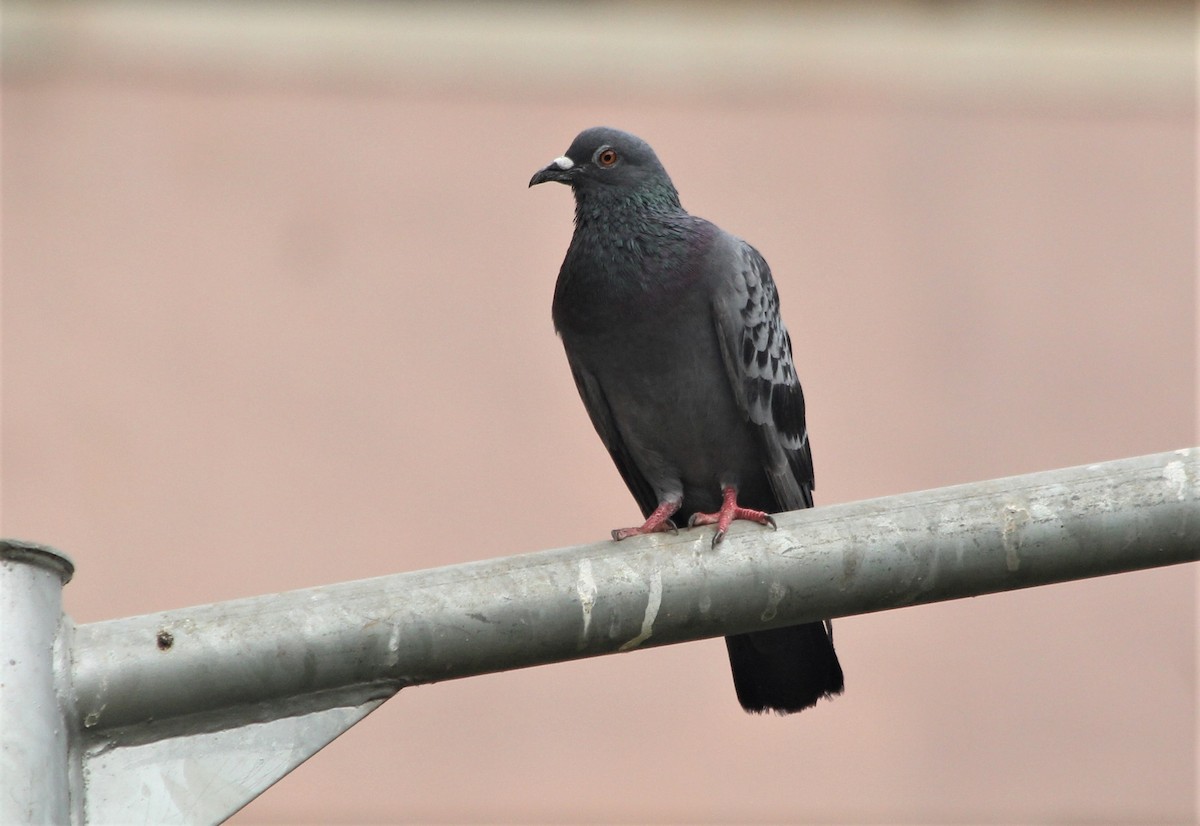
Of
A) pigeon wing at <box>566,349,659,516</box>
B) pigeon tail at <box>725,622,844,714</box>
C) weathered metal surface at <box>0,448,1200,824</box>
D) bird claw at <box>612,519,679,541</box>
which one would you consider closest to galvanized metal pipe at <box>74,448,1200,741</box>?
weathered metal surface at <box>0,448,1200,824</box>

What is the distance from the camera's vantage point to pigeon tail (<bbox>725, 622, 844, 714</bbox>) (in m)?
4.91

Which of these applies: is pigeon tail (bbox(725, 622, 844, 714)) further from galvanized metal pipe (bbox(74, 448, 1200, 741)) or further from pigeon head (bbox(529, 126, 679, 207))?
galvanized metal pipe (bbox(74, 448, 1200, 741))

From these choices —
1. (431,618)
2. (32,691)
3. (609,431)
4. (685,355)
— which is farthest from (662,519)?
(32,691)

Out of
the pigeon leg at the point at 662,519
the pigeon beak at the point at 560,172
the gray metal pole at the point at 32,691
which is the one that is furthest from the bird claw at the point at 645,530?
the gray metal pole at the point at 32,691

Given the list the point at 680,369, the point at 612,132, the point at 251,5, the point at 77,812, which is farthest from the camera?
the point at 251,5

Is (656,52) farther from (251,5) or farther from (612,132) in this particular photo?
(612,132)

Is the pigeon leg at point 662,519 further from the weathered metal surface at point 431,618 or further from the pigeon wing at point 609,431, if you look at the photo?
the weathered metal surface at point 431,618

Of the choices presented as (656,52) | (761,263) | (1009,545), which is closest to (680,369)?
(761,263)

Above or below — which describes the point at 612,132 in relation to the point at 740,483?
above

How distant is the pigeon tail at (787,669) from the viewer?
491 centimetres

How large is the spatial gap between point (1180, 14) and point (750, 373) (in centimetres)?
776

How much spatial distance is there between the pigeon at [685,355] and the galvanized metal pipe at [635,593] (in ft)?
6.41

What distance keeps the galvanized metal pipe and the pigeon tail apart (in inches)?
73.5

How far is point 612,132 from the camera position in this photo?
5.70 m
